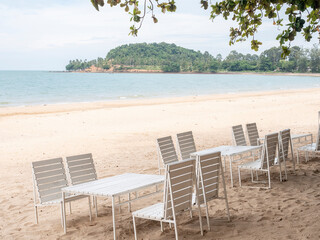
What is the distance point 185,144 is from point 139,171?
1.22 m

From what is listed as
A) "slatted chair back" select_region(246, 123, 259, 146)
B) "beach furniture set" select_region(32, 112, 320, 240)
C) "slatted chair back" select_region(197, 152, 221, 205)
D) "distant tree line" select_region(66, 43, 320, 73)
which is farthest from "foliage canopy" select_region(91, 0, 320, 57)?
"distant tree line" select_region(66, 43, 320, 73)

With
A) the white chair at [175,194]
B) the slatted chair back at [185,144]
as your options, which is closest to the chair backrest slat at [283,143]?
the slatted chair back at [185,144]

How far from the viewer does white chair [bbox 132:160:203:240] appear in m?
4.45

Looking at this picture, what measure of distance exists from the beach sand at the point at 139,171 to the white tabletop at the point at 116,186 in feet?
1.85

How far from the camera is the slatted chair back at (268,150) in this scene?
691 centimetres

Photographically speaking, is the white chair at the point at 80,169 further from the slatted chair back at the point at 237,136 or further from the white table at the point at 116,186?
the slatted chair back at the point at 237,136

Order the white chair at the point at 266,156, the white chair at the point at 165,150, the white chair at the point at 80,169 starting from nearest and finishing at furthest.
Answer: the white chair at the point at 80,169
the white chair at the point at 266,156
the white chair at the point at 165,150

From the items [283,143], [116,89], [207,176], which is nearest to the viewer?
[207,176]

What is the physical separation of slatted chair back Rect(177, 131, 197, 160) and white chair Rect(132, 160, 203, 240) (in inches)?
137

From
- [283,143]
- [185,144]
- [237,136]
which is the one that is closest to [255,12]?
[283,143]

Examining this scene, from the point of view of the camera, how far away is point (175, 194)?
4.56 meters

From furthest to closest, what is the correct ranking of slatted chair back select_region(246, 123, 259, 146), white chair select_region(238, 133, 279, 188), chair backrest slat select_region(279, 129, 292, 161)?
slatted chair back select_region(246, 123, 259, 146), chair backrest slat select_region(279, 129, 292, 161), white chair select_region(238, 133, 279, 188)

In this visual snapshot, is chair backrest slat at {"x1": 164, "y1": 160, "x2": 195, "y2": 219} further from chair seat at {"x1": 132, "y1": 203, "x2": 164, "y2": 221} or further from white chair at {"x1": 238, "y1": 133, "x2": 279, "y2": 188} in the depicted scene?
white chair at {"x1": 238, "y1": 133, "x2": 279, "y2": 188}

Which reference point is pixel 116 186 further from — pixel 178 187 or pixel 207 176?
pixel 207 176
